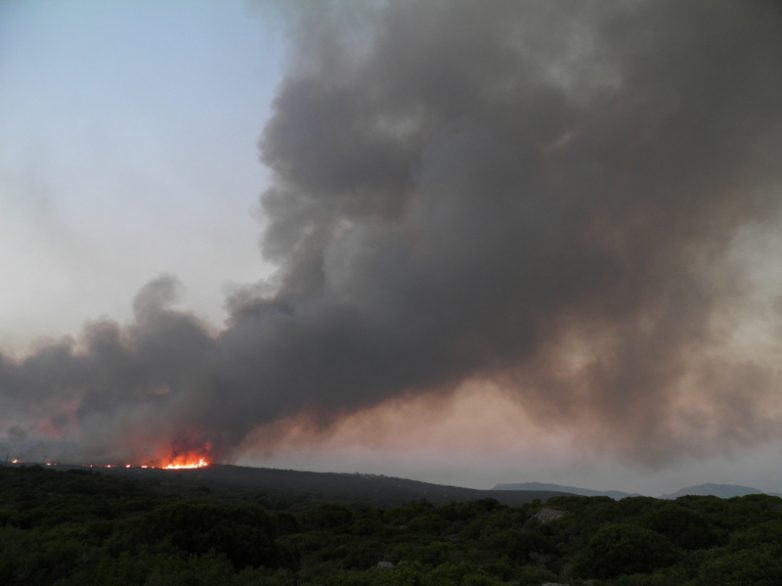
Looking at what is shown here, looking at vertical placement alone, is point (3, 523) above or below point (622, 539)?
below

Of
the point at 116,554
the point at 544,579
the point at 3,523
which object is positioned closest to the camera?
the point at 116,554

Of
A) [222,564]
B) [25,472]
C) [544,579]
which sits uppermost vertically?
[222,564]

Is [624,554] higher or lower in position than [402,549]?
higher

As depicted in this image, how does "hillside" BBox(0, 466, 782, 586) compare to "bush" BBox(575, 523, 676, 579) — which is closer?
"hillside" BBox(0, 466, 782, 586)

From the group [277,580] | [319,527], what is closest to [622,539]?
[277,580]

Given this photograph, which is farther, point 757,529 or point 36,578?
point 757,529

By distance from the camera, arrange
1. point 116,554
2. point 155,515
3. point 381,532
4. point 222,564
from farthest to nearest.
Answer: point 381,532
point 155,515
point 116,554
point 222,564

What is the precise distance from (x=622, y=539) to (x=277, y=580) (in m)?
16.2

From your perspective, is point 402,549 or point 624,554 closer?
point 624,554

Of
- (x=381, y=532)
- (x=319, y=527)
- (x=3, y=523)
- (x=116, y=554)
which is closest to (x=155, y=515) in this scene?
(x=116, y=554)

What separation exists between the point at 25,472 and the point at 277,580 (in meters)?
91.1

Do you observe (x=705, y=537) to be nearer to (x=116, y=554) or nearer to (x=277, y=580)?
(x=277, y=580)

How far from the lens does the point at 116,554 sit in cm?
1795

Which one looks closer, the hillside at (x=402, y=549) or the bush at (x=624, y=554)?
the hillside at (x=402, y=549)
